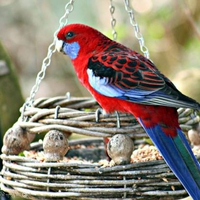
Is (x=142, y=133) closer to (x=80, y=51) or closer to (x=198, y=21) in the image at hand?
(x=80, y=51)

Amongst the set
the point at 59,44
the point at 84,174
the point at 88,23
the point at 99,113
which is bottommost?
the point at 84,174

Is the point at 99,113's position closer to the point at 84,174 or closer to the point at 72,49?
the point at 84,174

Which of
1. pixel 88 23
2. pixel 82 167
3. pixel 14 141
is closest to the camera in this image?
pixel 82 167

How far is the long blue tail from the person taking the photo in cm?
157

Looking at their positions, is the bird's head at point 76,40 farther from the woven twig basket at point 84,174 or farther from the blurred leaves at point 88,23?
the blurred leaves at point 88,23

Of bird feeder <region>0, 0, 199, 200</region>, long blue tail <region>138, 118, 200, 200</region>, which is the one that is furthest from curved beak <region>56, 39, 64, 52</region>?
long blue tail <region>138, 118, 200, 200</region>

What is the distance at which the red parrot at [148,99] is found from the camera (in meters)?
1.59

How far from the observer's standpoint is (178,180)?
1.63m

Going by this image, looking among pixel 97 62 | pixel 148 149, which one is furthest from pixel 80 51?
pixel 148 149

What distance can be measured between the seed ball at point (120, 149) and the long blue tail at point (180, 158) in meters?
0.11

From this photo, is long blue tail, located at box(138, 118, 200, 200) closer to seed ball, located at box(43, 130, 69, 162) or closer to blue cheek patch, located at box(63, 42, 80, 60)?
seed ball, located at box(43, 130, 69, 162)

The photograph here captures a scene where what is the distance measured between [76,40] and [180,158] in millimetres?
843

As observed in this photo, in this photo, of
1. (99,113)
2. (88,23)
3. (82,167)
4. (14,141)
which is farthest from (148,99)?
(88,23)

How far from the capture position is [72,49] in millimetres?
2119
